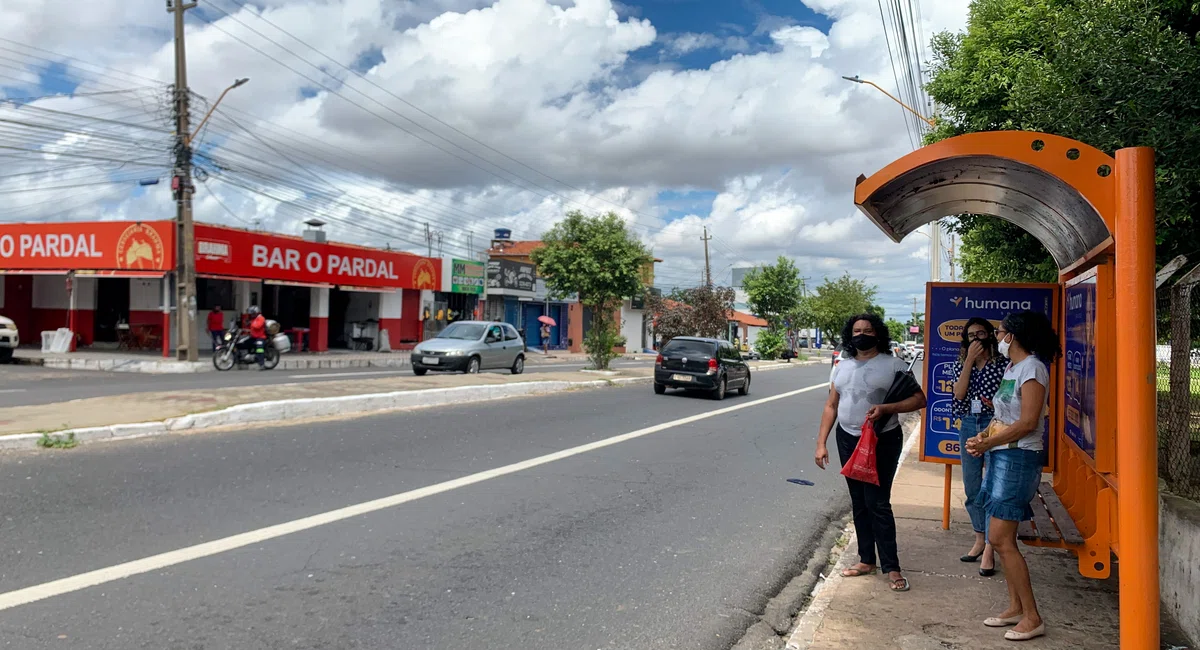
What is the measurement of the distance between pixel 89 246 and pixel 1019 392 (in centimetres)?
2912

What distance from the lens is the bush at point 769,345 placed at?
5284 cm

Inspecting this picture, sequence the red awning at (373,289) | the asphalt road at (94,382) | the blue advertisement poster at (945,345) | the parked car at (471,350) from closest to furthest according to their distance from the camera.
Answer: the blue advertisement poster at (945,345) < the asphalt road at (94,382) < the parked car at (471,350) < the red awning at (373,289)

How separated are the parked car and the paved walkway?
16.8 meters

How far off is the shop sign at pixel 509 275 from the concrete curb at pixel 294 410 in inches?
941

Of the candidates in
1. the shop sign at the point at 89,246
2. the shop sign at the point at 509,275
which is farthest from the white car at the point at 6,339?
the shop sign at the point at 509,275

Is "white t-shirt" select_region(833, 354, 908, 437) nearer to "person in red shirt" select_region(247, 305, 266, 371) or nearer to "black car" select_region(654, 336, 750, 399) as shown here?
"black car" select_region(654, 336, 750, 399)

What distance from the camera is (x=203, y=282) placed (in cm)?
3031

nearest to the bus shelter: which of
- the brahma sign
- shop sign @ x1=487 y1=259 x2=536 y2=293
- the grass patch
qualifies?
the grass patch

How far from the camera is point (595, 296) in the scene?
88.2ft

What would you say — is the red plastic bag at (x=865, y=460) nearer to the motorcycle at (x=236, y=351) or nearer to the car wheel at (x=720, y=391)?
the car wheel at (x=720, y=391)

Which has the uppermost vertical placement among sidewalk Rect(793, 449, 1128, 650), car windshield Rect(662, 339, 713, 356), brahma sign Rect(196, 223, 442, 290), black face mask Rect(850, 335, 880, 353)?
brahma sign Rect(196, 223, 442, 290)

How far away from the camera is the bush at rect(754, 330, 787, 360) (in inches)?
2080

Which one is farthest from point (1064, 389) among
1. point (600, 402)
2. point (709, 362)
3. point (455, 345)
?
point (455, 345)

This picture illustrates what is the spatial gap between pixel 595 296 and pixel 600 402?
10.3 meters
